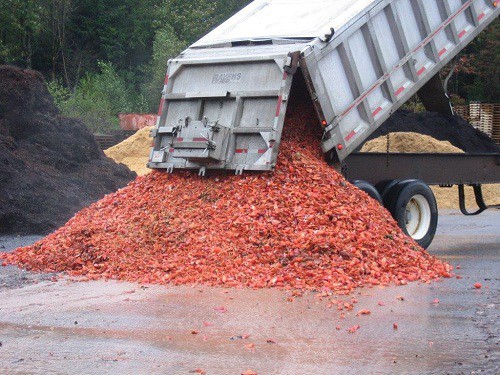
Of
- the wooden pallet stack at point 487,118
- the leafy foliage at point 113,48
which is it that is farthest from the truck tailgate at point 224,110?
the leafy foliage at point 113,48

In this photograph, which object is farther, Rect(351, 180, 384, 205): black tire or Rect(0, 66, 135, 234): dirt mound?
Rect(0, 66, 135, 234): dirt mound

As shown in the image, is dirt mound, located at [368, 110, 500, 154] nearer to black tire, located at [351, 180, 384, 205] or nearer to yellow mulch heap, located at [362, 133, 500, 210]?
yellow mulch heap, located at [362, 133, 500, 210]

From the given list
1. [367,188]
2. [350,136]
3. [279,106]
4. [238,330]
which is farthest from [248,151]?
[238,330]

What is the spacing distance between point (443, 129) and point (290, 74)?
14.5 m

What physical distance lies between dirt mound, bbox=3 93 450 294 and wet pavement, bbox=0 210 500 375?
373mm

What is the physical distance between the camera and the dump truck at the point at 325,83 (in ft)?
36.1

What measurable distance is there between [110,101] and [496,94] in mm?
17456

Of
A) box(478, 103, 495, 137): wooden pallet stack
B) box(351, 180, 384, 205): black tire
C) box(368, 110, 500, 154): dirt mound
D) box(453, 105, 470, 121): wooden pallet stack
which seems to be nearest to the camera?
box(351, 180, 384, 205): black tire

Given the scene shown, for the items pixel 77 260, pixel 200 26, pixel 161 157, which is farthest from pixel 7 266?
pixel 200 26

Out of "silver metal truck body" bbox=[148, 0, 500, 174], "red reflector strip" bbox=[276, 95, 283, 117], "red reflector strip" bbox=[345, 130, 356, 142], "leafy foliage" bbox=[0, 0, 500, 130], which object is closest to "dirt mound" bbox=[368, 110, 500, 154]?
"silver metal truck body" bbox=[148, 0, 500, 174]

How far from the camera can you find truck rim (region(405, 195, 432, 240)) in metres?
12.7

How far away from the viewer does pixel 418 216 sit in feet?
42.3

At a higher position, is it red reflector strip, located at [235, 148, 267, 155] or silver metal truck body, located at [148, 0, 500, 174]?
silver metal truck body, located at [148, 0, 500, 174]

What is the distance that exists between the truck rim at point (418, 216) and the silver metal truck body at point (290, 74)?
143cm
